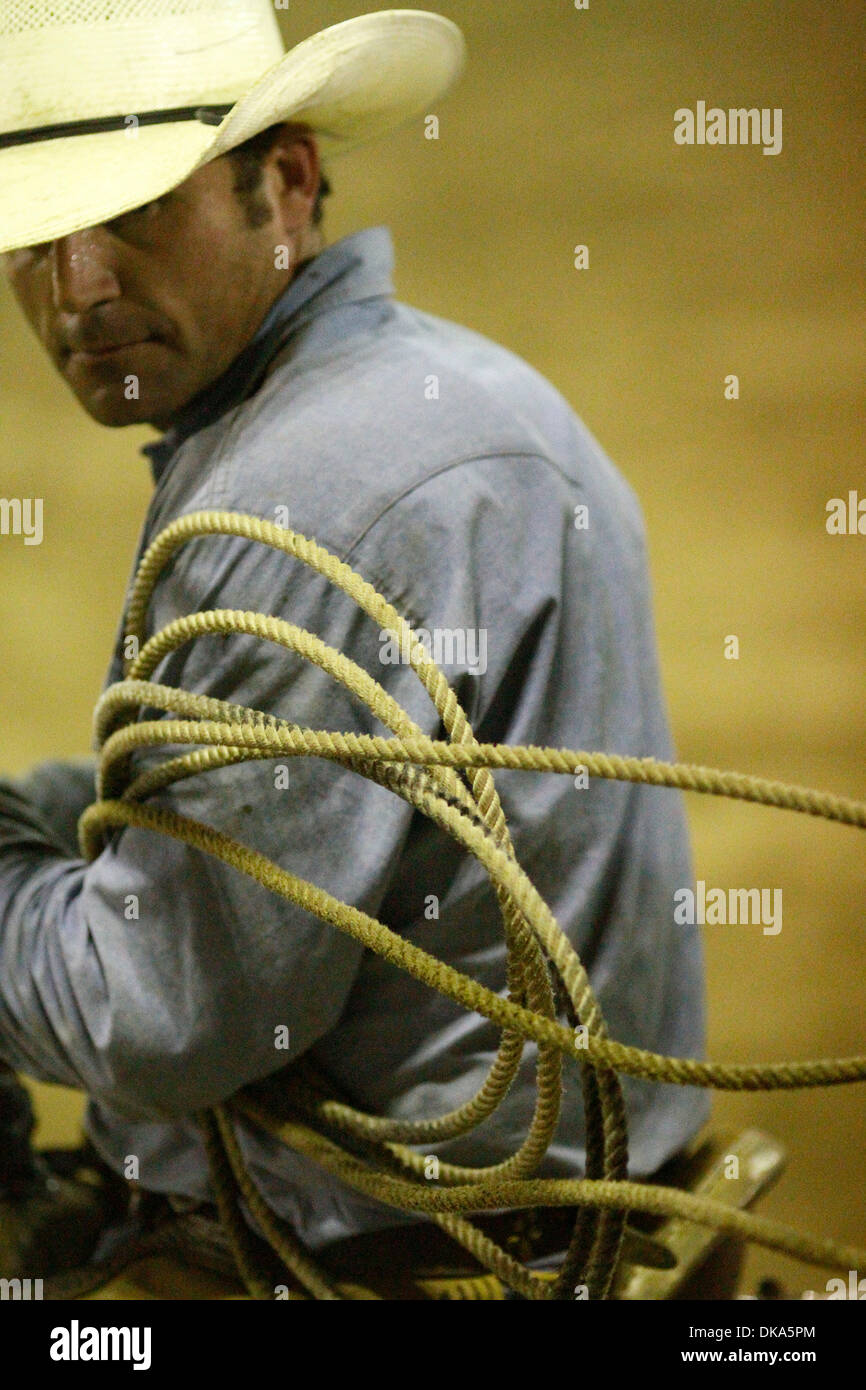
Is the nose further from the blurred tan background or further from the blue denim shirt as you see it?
the blurred tan background

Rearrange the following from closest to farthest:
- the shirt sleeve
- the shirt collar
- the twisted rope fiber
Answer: the twisted rope fiber < the shirt sleeve < the shirt collar

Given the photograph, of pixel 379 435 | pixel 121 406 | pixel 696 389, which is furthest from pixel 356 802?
pixel 696 389

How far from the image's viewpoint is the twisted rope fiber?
2.05 feet

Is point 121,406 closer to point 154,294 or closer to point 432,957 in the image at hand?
point 154,294

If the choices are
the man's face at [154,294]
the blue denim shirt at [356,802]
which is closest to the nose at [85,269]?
the man's face at [154,294]

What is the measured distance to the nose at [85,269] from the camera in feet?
2.69

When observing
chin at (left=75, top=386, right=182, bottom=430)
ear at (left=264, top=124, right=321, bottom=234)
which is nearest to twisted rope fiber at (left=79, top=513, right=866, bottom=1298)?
chin at (left=75, top=386, right=182, bottom=430)

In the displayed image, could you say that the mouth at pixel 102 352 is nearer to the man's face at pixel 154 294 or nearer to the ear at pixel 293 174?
the man's face at pixel 154 294

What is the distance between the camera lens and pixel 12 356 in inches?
46.4

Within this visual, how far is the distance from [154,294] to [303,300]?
0.10 m

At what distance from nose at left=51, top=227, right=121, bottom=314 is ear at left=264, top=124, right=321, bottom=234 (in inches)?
4.9

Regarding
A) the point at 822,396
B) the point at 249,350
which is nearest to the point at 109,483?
the point at 249,350

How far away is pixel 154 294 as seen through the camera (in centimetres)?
84
